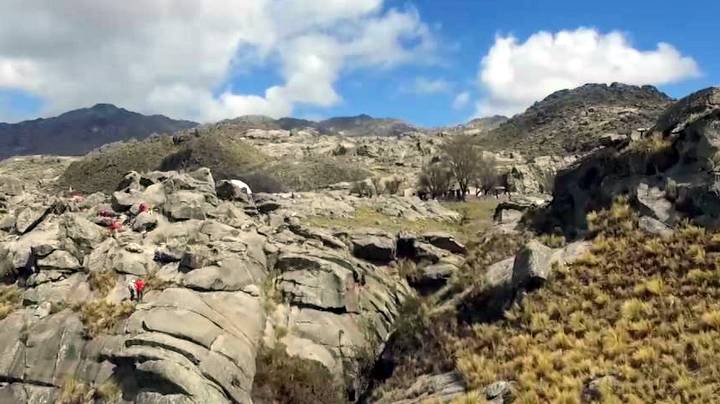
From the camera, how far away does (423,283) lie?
1464 inches

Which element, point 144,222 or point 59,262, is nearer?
point 59,262

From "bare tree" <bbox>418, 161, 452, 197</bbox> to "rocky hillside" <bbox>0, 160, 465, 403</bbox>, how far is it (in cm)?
4704

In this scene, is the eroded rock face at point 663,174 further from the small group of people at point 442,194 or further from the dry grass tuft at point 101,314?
the small group of people at point 442,194

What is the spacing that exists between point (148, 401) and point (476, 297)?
40.5 ft

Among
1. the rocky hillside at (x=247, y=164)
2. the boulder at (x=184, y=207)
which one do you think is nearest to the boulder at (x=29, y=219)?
the boulder at (x=184, y=207)

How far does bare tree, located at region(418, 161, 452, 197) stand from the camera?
87.8m

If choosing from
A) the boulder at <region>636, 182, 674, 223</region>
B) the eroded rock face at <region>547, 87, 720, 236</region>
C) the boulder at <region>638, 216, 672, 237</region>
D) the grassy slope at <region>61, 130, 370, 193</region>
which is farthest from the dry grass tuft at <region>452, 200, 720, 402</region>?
the grassy slope at <region>61, 130, 370, 193</region>

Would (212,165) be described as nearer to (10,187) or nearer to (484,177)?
(10,187)

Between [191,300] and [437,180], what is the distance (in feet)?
214

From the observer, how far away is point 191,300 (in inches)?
1038

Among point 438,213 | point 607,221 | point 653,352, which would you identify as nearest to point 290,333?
point 607,221

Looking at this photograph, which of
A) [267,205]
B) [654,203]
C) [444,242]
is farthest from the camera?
[267,205]

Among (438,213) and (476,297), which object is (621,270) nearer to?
(476,297)

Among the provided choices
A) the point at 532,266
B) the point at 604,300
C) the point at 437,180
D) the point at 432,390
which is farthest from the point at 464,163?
the point at 432,390
